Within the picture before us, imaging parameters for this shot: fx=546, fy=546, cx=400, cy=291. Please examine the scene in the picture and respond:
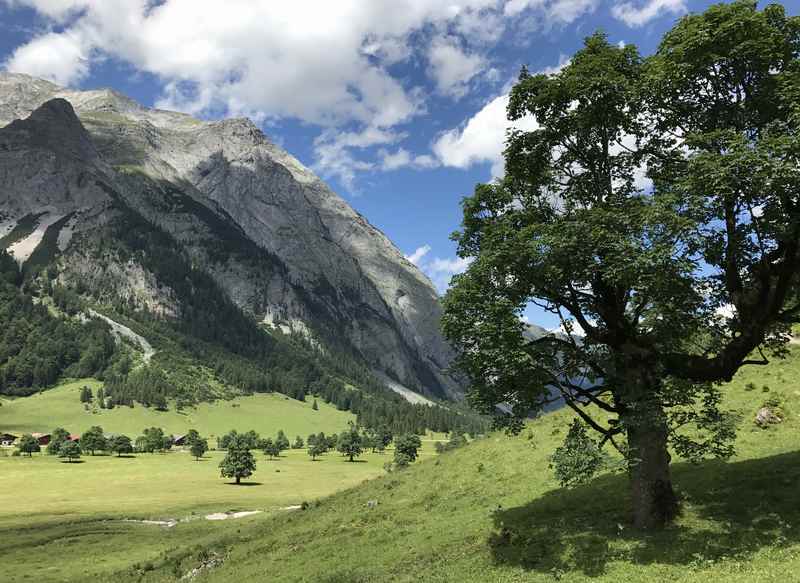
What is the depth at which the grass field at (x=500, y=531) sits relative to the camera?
63.8 feet

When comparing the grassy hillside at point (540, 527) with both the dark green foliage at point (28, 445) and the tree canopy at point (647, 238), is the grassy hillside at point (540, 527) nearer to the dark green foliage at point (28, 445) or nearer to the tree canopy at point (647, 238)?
the tree canopy at point (647, 238)

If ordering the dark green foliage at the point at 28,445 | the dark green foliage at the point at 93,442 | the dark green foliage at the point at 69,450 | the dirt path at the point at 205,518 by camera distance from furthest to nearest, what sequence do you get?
the dark green foliage at the point at 93,442, the dark green foliage at the point at 28,445, the dark green foliage at the point at 69,450, the dirt path at the point at 205,518

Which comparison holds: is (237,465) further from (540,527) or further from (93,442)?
(540,527)

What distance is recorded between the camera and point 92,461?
165 meters

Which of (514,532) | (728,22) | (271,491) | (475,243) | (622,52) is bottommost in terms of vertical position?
(271,491)

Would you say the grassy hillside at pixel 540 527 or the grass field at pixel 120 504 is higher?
the grassy hillside at pixel 540 527

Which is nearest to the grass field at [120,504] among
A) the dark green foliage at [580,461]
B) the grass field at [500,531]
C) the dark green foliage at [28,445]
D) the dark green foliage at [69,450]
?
the grass field at [500,531]

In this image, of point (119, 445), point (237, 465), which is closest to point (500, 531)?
point (237, 465)

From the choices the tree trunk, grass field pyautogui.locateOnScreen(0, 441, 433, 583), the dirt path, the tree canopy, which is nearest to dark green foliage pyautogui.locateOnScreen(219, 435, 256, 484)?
grass field pyautogui.locateOnScreen(0, 441, 433, 583)

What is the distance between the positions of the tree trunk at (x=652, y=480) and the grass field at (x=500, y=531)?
68cm

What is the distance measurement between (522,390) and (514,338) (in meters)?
2.70

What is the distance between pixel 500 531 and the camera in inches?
1035

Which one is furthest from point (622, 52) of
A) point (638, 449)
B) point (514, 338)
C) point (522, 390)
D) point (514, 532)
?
point (514, 532)

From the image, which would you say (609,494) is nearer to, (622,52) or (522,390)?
(522,390)
